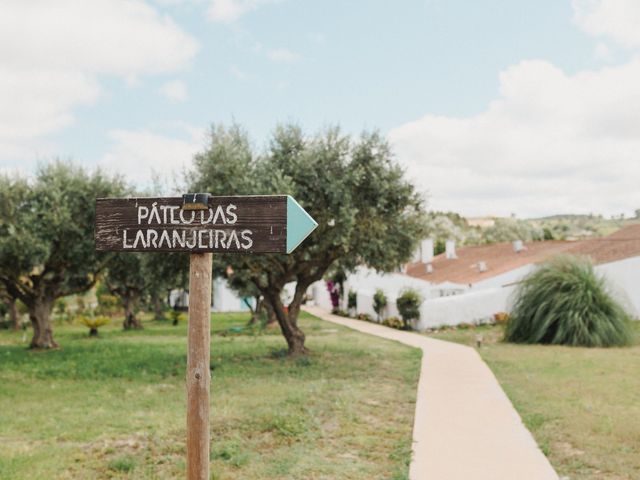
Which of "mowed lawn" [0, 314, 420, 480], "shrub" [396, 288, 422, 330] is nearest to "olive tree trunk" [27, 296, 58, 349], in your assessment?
"mowed lawn" [0, 314, 420, 480]

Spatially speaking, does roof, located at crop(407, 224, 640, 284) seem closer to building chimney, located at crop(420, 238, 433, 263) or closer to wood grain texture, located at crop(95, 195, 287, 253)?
building chimney, located at crop(420, 238, 433, 263)

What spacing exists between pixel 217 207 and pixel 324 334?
23.8m

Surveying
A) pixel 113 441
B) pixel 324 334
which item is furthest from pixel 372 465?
pixel 324 334

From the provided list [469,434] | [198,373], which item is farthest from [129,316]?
[198,373]

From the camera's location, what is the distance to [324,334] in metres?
27.7

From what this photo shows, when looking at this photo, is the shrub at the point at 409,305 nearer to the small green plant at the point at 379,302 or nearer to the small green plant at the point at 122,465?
the small green plant at the point at 379,302

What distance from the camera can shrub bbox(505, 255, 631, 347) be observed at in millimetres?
20016

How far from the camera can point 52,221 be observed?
1883cm

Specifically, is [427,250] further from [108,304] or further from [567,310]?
[567,310]

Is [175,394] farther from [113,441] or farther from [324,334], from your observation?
[324,334]

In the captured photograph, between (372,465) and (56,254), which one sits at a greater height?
(56,254)

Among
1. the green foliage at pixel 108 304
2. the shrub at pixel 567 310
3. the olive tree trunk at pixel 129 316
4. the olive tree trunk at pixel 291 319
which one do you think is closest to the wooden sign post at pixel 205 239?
the olive tree trunk at pixel 291 319

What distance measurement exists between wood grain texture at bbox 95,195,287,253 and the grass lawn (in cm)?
445

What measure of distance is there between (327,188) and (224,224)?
36.3 ft
